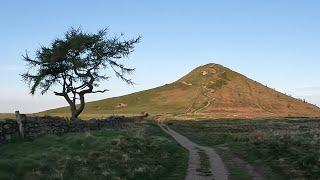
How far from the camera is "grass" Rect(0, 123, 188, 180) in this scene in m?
20.1

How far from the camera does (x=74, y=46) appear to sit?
6078cm

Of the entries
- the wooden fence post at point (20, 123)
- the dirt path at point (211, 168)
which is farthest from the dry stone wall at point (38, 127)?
the dirt path at point (211, 168)

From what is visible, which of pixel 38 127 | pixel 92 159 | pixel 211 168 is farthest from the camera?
pixel 38 127

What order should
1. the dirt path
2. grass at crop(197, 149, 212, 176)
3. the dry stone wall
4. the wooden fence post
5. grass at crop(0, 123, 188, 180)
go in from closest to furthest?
1. grass at crop(0, 123, 188, 180)
2. the dirt path
3. grass at crop(197, 149, 212, 176)
4. the dry stone wall
5. the wooden fence post

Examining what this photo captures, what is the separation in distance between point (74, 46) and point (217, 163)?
3624 cm

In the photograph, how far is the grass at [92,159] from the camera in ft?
65.9

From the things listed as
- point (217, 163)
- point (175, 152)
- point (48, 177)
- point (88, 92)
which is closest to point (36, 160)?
A: point (48, 177)

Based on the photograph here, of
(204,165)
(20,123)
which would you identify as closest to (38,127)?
(20,123)

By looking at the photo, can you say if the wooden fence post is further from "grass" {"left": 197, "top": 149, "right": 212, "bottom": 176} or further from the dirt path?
"grass" {"left": 197, "top": 149, "right": 212, "bottom": 176}

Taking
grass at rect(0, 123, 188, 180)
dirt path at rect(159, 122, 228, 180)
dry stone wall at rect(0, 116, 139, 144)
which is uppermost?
dry stone wall at rect(0, 116, 139, 144)

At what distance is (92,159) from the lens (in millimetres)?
24828

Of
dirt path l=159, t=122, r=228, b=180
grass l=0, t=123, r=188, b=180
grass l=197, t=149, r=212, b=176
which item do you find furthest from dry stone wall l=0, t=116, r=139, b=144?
grass l=197, t=149, r=212, b=176

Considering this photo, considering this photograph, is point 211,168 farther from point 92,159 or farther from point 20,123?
point 20,123

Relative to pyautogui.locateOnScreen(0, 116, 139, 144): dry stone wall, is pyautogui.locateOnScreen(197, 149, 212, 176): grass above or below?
below
